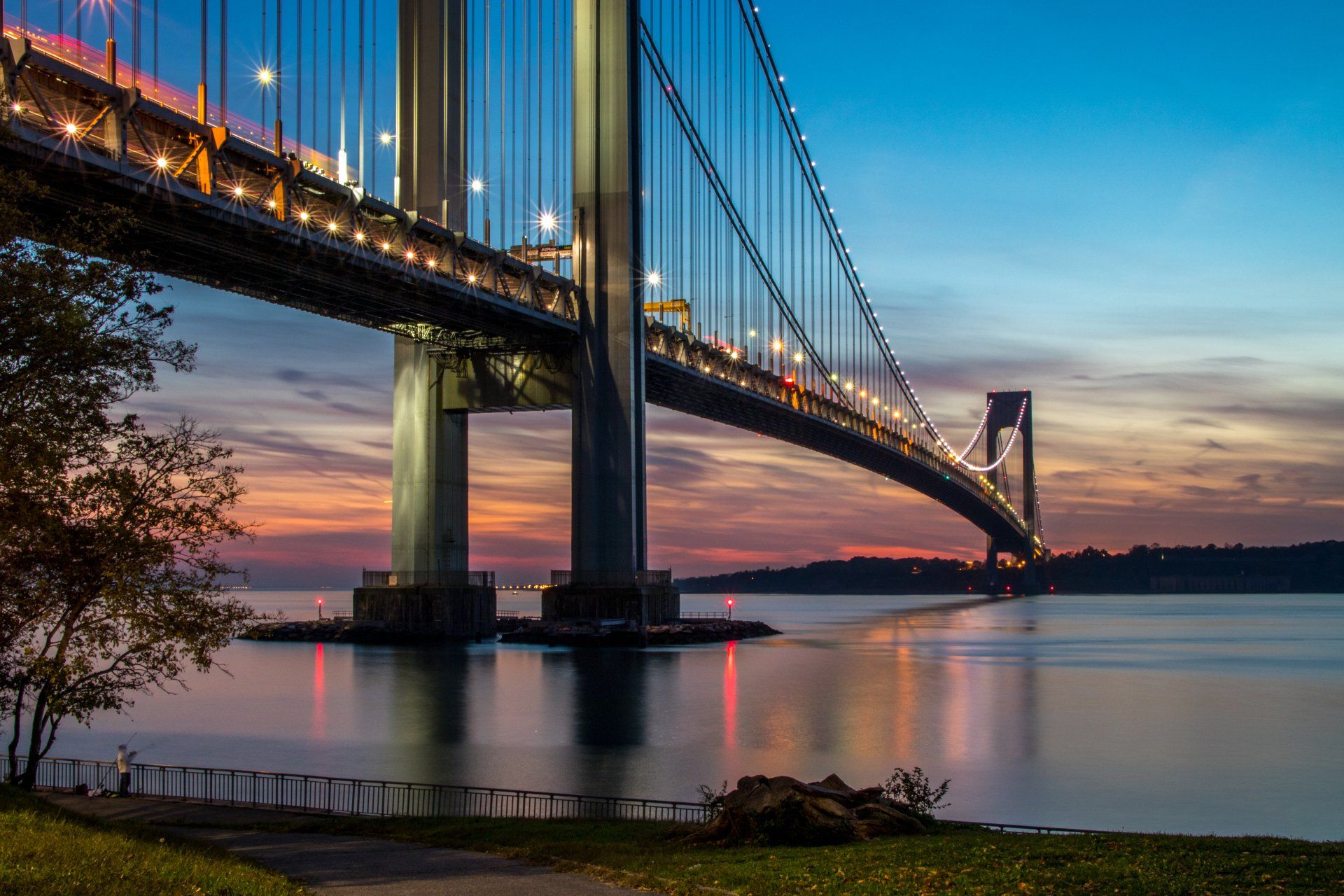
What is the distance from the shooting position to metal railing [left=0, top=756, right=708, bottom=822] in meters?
18.6

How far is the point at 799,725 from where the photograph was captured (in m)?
35.3

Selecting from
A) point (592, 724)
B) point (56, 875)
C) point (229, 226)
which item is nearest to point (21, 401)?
point (56, 875)

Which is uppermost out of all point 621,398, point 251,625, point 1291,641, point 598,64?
point 598,64

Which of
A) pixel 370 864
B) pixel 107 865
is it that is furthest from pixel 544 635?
pixel 107 865

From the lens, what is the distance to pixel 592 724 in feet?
113

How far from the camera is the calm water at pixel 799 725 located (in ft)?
85.4

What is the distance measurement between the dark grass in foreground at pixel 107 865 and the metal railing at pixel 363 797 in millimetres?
5407

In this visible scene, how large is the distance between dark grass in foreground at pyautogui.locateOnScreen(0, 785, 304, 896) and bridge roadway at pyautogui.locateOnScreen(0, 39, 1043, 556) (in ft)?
22.5

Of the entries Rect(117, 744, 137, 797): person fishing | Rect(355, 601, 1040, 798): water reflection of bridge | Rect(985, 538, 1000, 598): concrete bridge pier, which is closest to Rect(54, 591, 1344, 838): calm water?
Rect(355, 601, 1040, 798): water reflection of bridge

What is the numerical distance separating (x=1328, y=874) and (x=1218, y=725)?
94.1 feet

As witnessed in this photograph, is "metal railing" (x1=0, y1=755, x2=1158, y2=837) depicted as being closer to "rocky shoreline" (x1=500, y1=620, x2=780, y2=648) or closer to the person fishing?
the person fishing

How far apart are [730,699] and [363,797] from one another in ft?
64.6

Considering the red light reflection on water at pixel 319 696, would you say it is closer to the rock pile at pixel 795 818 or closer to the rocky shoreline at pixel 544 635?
the rocky shoreline at pixel 544 635

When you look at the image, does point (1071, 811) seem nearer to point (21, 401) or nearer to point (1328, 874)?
point (1328, 874)
